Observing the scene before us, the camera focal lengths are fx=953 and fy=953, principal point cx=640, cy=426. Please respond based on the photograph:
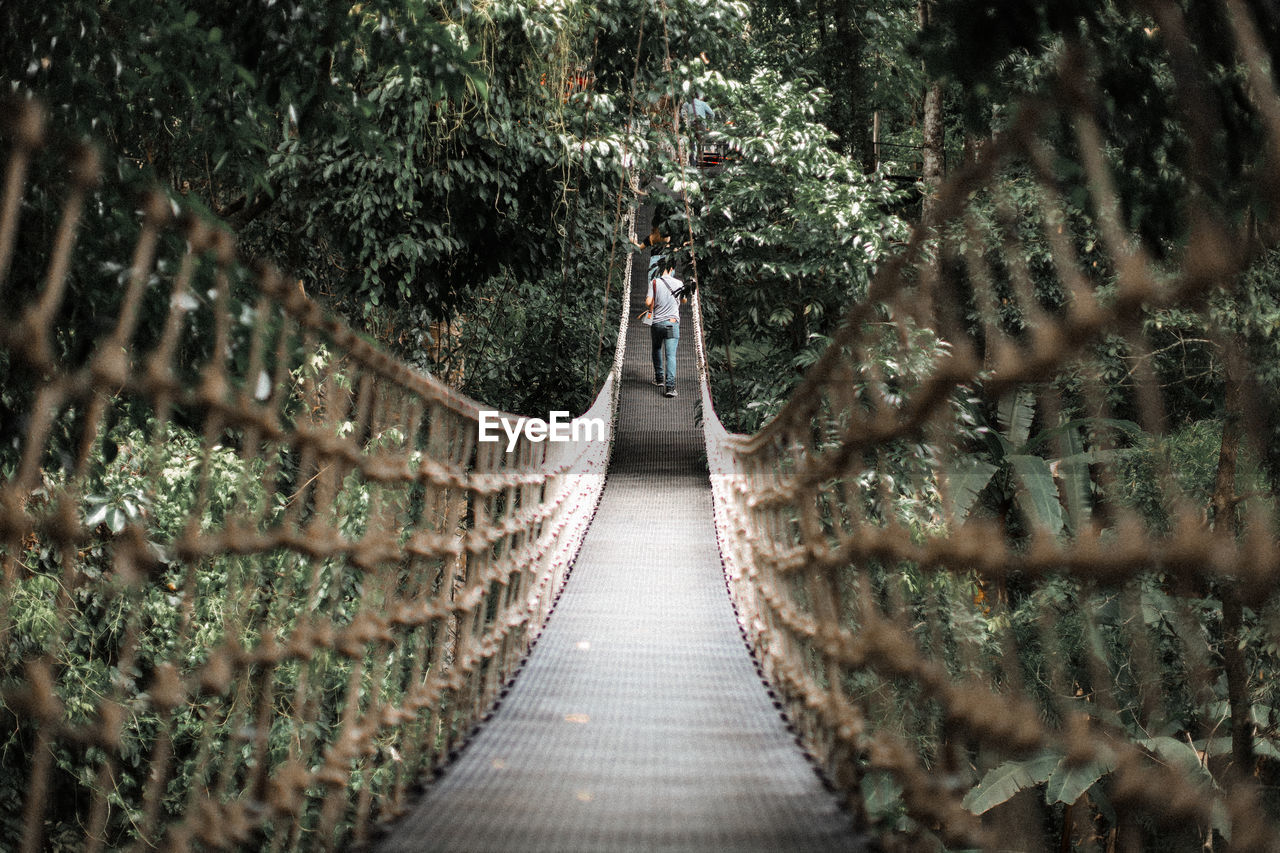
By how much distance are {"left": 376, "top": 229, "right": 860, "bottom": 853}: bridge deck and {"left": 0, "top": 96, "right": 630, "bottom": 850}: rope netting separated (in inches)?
3.8

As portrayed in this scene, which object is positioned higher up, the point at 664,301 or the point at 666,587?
the point at 664,301

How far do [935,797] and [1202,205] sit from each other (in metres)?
0.61

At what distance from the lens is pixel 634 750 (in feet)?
5.83

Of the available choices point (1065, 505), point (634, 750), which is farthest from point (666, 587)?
point (1065, 505)

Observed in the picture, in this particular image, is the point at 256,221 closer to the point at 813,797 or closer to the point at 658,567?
the point at 658,567

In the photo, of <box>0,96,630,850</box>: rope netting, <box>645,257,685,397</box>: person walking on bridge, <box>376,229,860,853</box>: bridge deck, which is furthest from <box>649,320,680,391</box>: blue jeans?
<box>0,96,630,850</box>: rope netting

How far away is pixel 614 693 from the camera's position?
2219 millimetres

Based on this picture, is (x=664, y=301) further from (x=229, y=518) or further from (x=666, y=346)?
(x=229, y=518)

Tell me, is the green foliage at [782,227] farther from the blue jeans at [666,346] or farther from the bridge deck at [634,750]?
the bridge deck at [634,750]

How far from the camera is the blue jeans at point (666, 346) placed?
7.02 metres

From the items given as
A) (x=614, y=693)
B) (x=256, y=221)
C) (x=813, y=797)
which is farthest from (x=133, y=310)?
(x=256, y=221)

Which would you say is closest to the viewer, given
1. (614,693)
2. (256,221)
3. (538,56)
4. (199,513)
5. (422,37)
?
(199,513)

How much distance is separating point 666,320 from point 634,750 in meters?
5.31

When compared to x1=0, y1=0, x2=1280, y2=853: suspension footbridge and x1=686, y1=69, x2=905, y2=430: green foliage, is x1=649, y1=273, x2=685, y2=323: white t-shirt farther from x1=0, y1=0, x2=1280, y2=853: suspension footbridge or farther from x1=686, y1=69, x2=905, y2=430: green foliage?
x1=0, y1=0, x2=1280, y2=853: suspension footbridge
